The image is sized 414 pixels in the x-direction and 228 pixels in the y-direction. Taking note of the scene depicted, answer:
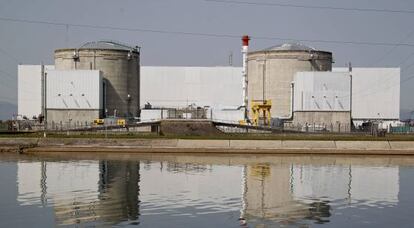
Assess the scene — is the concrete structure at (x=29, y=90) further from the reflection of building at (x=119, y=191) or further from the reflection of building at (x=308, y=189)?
the reflection of building at (x=308, y=189)

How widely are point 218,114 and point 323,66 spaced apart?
1364 cm

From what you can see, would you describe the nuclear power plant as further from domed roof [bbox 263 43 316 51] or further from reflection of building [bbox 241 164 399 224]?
reflection of building [bbox 241 164 399 224]

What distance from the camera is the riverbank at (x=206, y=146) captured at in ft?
123

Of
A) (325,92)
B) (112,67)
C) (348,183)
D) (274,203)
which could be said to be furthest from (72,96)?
(274,203)

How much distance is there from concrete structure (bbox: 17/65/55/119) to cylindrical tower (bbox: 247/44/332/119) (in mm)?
26755

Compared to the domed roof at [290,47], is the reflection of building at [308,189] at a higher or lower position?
lower

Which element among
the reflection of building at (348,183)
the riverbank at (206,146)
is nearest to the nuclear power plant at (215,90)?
the riverbank at (206,146)

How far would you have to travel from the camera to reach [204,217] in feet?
47.1

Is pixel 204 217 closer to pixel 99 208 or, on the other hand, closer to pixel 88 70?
pixel 99 208

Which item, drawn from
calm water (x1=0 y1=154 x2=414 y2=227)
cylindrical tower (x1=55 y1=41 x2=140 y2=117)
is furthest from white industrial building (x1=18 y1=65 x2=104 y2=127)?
calm water (x1=0 y1=154 x2=414 y2=227)

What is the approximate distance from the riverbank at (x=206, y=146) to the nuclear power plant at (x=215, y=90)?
13975mm

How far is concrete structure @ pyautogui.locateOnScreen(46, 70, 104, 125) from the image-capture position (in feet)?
189

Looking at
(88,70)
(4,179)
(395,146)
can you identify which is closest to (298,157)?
(395,146)

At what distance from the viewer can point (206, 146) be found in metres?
38.4
